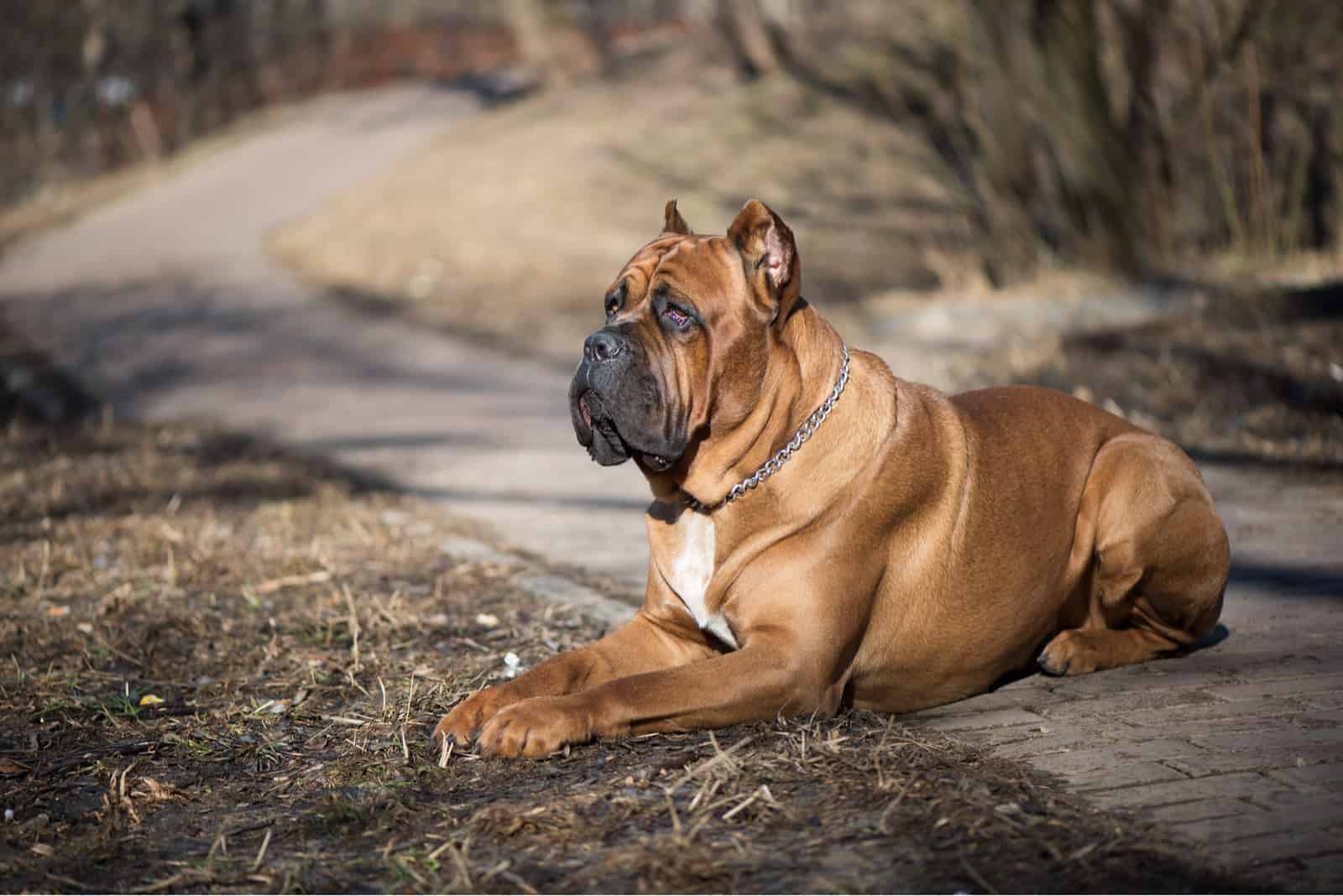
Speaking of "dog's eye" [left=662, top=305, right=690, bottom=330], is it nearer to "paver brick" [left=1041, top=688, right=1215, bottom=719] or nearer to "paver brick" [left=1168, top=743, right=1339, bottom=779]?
"paver brick" [left=1041, top=688, right=1215, bottom=719]

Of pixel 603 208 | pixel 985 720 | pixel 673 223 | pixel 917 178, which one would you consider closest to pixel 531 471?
pixel 673 223

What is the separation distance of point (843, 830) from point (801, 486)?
1.14m

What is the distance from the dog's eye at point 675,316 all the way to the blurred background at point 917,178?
4.65 meters

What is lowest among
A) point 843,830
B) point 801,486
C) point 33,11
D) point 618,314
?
point 843,830

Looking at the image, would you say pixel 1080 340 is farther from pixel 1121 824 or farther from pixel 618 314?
pixel 1121 824

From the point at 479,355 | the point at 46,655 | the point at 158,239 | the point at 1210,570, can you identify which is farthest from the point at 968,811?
the point at 158,239

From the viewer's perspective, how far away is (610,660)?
4246mm

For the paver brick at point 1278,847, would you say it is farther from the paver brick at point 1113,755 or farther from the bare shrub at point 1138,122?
the bare shrub at point 1138,122

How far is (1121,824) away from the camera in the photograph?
3168 mm

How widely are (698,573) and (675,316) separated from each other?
75 centimetres

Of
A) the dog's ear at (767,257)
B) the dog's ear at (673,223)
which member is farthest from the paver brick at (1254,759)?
the dog's ear at (673,223)

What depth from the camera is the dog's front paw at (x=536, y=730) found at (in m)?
3.73

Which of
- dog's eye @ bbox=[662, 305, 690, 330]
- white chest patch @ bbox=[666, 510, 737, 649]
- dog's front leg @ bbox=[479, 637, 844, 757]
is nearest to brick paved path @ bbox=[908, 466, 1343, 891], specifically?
dog's front leg @ bbox=[479, 637, 844, 757]

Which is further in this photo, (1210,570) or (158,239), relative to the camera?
(158,239)
